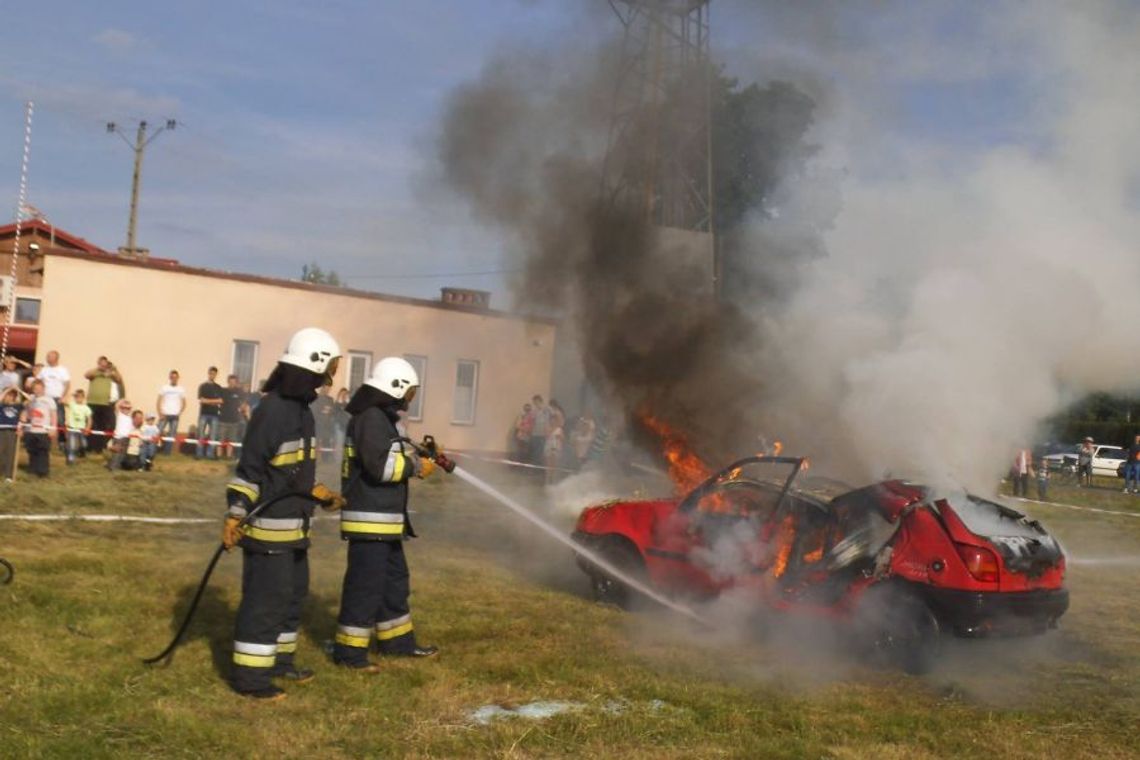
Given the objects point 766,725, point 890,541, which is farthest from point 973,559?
point 766,725

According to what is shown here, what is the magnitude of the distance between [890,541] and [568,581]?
354 centimetres

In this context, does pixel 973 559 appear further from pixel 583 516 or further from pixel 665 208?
pixel 665 208

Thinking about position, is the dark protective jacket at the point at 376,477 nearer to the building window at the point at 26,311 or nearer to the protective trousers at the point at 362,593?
the protective trousers at the point at 362,593

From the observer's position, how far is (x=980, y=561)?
6762mm

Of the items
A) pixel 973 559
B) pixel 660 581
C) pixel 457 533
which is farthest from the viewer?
pixel 457 533

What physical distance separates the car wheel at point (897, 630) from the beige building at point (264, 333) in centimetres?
1151

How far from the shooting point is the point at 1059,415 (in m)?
9.43

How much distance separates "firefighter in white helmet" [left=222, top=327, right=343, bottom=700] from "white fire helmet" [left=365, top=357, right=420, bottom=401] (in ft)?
1.42

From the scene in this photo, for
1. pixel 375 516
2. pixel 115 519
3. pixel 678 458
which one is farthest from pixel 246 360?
pixel 375 516

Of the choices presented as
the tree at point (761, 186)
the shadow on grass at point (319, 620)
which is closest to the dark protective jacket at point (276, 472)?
the shadow on grass at point (319, 620)

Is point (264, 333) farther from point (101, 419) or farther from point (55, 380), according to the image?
point (55, 380)

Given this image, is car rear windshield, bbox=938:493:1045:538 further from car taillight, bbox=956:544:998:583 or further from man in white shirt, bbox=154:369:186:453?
man in white shirt, bbox=154:369:186:453

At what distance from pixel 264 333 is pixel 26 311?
61.1 feet

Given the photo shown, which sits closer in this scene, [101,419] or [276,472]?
[276,472]
